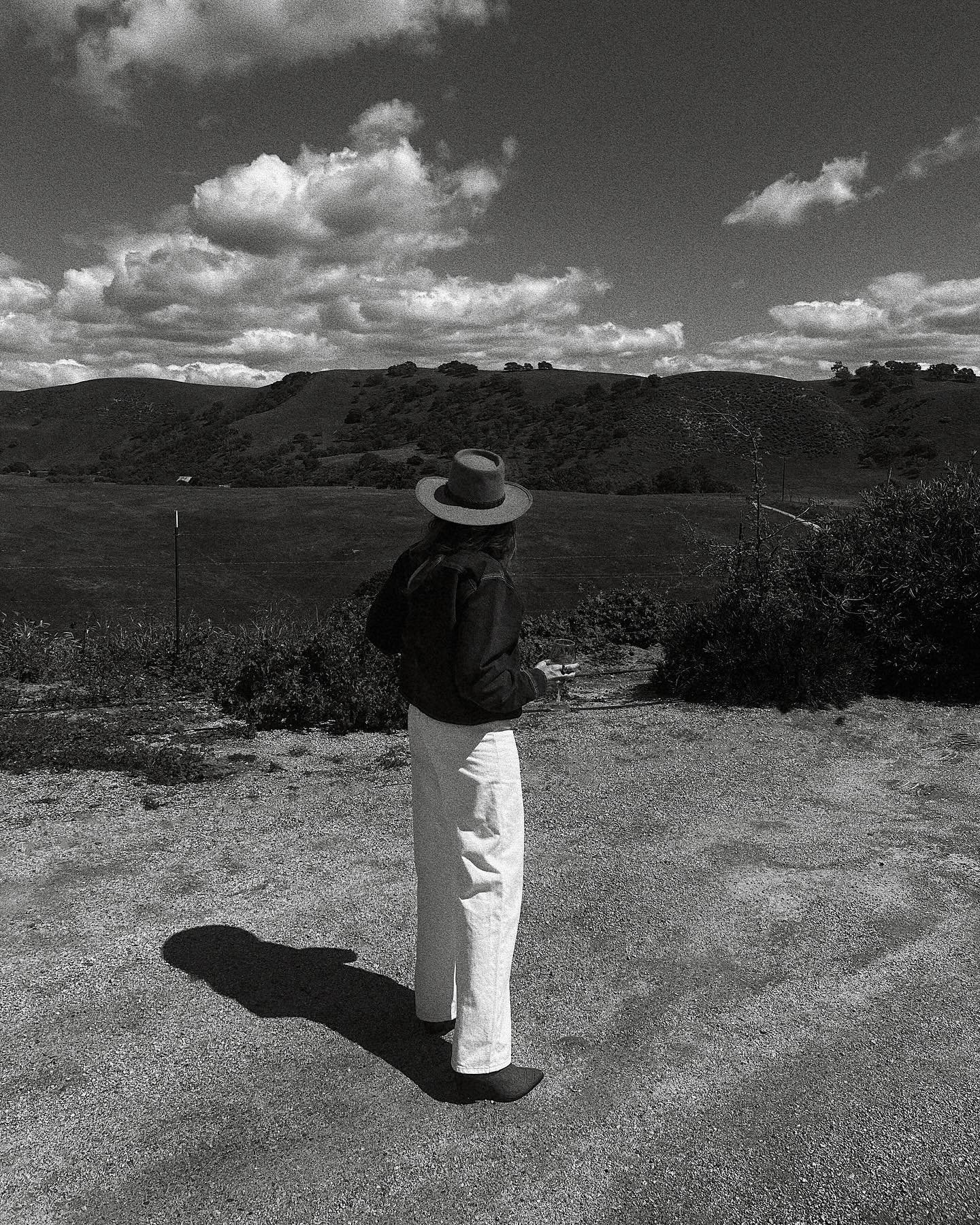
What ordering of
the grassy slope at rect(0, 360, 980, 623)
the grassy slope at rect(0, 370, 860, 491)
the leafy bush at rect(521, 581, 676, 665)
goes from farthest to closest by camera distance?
the grassy slope at rect(0, 370, 860, 491)
the grassy slope at rect(0, 360, 980, 623)
the leafy bush at rect(521, 581, 676, 665)

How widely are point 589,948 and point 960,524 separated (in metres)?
6.96

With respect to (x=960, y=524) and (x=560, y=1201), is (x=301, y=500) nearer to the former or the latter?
(x=960, y=524)

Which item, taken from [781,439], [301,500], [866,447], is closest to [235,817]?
[301,500]

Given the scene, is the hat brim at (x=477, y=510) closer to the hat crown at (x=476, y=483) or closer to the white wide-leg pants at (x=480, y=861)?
the hat crown at (x=476, y=483)

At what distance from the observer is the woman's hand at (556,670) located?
334 cm

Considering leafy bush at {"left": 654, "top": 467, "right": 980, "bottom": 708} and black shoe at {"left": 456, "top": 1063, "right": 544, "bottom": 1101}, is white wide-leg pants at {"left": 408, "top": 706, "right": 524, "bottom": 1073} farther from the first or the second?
leafy bush at {"left": 654, "top": 467, "right": 980, "bottom": 708}

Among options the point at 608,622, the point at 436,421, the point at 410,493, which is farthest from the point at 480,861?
the point at 436,421

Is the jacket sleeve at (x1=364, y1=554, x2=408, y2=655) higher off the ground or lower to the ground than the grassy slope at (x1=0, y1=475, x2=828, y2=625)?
higher

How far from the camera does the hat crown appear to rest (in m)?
3.17

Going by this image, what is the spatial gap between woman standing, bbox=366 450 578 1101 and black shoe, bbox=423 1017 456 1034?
1.32 feet

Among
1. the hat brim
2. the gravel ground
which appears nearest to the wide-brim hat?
the hat brim

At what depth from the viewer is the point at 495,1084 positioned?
10.4 ft

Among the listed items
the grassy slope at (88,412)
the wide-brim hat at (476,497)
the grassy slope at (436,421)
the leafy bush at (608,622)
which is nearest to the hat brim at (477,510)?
the wide-brim hat at (476,497)

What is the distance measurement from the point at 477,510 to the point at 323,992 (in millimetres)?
2081
